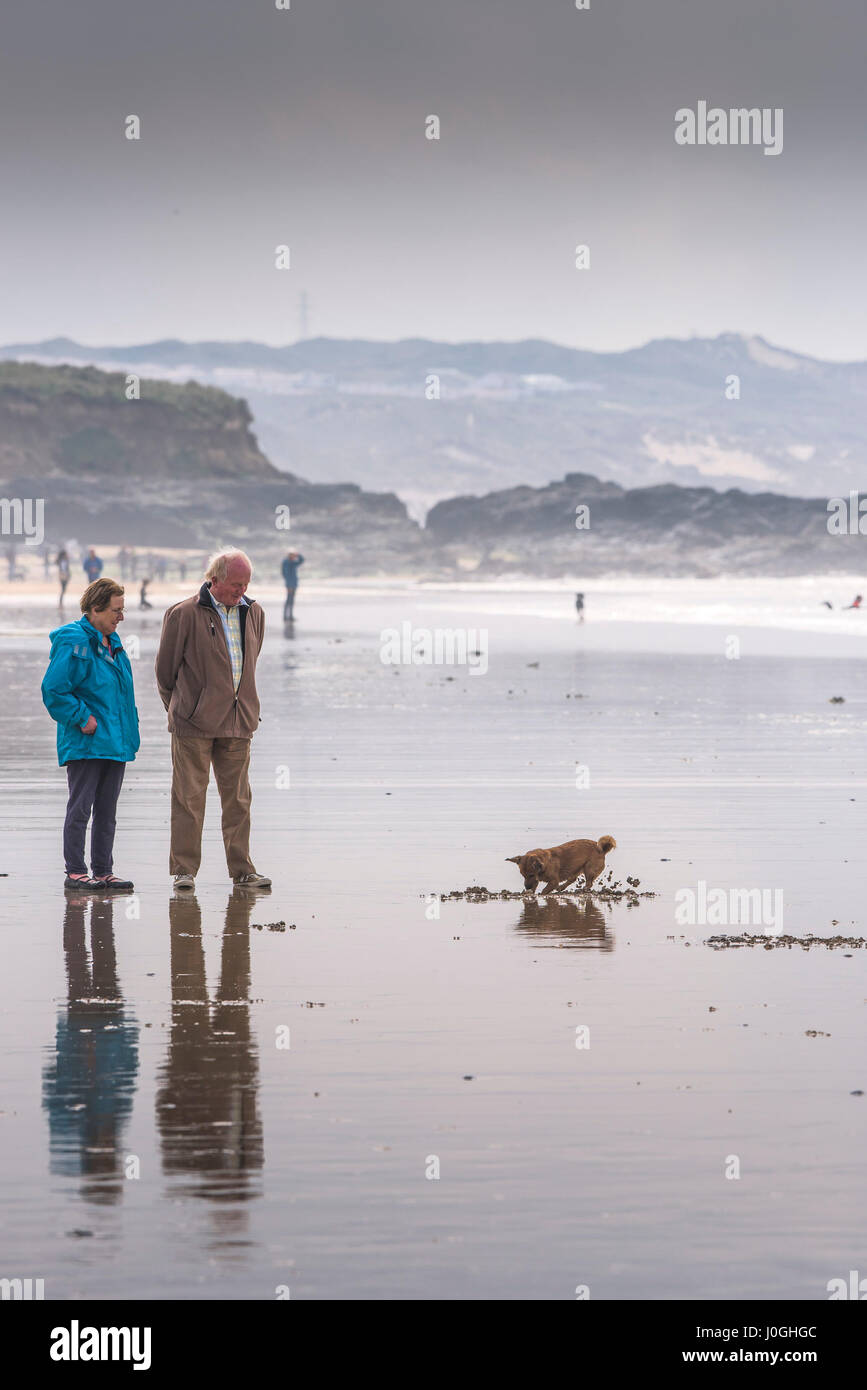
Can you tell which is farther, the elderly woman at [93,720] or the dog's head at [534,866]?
the elderly woman at [93,720]

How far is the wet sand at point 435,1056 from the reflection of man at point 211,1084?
0.02m

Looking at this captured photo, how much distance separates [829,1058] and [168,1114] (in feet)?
7.88

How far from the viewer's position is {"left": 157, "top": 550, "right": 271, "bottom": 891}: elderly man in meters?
11.5

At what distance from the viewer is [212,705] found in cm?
1155

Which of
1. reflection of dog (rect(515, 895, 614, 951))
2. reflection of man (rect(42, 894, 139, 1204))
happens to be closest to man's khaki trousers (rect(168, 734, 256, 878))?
reflection of dog (rect(515, 895, 614, 951))

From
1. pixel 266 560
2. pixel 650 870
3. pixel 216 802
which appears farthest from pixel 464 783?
pixel 266 560

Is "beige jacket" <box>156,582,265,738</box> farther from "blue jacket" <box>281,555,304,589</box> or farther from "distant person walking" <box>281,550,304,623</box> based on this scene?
"blue jacket" <box>281,555,304,589</box>

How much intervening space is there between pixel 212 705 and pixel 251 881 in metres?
0.98

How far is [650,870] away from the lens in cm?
1234

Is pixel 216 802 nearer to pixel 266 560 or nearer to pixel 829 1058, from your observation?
pixel 829 1058

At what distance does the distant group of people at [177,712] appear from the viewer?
37.7ft

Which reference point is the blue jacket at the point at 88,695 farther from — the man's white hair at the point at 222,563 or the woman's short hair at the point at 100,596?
the man's white hair at the point at 222,563

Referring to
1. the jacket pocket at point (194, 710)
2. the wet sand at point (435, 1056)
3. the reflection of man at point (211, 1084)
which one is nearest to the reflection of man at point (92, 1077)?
the wet sand at point (435, 1056)

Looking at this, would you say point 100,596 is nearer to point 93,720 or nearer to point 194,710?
point 93,720
